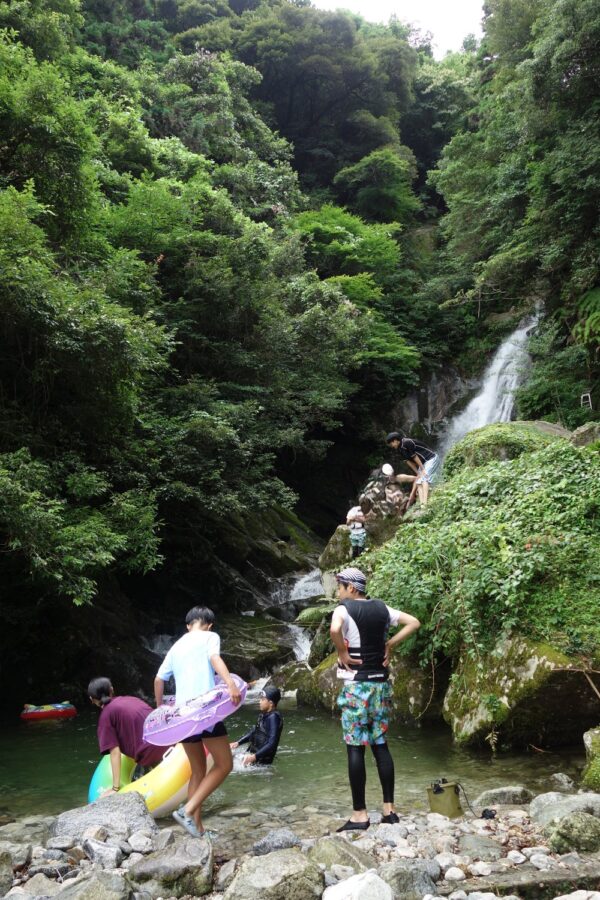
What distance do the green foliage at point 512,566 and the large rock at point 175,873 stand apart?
3.67 m

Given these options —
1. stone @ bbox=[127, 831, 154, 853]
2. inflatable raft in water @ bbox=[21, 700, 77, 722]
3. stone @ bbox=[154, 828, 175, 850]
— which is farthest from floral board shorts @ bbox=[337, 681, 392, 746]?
inflatable raft in water @ bbox=[21, 700, 77, 722]

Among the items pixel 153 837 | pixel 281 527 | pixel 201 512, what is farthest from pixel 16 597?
pixel 281 527

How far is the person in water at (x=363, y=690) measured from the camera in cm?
434

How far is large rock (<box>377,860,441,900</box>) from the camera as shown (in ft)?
10.7

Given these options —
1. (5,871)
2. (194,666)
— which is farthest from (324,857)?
(5,871)

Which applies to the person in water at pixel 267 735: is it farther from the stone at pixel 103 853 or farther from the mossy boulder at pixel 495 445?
the mossy boulder at pixel 495 445

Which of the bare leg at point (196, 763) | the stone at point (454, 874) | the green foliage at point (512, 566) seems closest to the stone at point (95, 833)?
the bare leg at point (196, 763)

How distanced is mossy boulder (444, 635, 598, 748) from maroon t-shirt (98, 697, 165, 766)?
307 centimetres

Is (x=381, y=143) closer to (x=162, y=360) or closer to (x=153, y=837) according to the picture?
(x=162, y=360)

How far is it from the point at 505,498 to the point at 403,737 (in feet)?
10.7

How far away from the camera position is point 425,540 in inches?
307

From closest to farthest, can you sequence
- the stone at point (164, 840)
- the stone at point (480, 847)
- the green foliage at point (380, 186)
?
the stone at point (480, 847)
the stone at point (164, 840)
the green foliage at point (380, 186)

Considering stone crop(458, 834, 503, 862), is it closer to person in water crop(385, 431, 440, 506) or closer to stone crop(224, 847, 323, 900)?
stone crop(224, 847, 323, 900)

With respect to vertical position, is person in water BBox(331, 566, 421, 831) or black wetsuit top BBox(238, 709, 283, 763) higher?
person in water BBox(331, 566, 421, 831)
